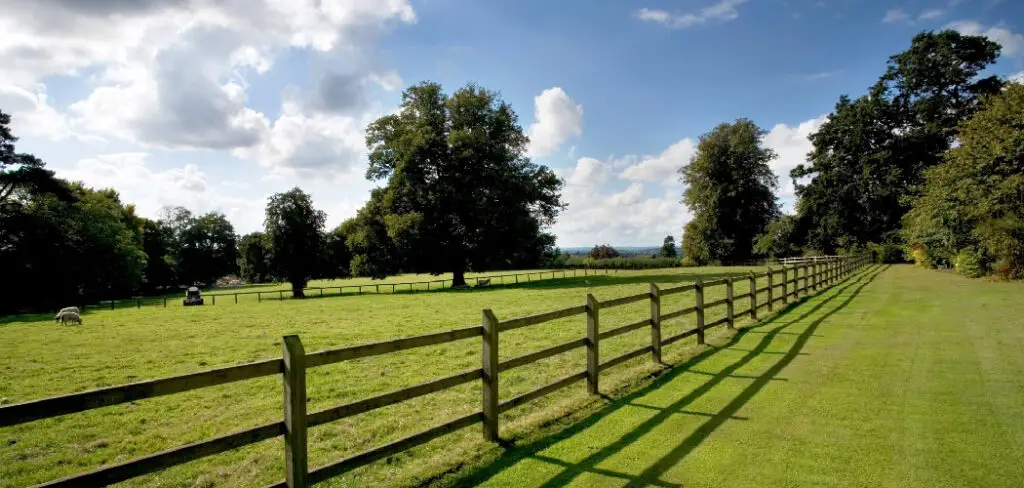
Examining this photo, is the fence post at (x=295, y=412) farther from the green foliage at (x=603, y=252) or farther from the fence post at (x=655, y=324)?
the green foliage at (x=603, y=252)

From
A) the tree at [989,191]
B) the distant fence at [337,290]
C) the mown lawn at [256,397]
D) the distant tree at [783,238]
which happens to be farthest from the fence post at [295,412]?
the distant tree at [783,238]

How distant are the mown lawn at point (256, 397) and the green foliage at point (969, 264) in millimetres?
19331

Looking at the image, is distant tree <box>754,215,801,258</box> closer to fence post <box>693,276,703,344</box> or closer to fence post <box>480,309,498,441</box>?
fence post <box>693,276,703,344</box>

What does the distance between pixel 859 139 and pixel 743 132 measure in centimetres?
1377

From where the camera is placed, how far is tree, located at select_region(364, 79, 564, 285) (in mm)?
37312

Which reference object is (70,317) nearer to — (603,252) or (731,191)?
(731,191)

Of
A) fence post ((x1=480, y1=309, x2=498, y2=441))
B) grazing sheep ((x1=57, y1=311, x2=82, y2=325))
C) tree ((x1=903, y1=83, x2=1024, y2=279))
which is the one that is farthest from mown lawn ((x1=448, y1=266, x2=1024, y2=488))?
grazing sheep ((x1=57, y1=311, x2=82, y2=325))

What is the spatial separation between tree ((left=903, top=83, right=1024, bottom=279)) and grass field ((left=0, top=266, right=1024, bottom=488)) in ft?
45.6

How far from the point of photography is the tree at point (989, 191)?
893 inches

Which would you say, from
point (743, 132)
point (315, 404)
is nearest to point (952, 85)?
point (743, 132)

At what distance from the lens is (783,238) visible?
2272 inches

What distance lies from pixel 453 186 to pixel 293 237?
13171 mm

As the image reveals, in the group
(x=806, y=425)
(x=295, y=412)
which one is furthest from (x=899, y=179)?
(x=295, y=412)

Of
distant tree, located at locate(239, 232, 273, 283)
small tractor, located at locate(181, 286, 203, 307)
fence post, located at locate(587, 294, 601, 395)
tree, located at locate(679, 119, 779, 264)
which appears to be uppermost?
tree, located at locate(679, 119, 779, 264)
